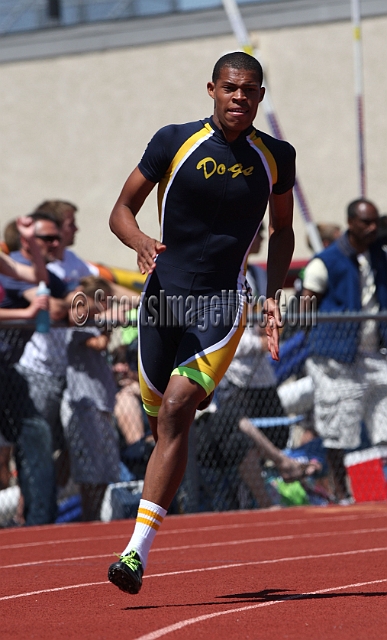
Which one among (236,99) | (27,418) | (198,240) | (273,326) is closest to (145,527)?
(273,326)

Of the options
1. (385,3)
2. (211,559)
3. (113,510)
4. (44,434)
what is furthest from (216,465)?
(385,3)

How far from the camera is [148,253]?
487 centimetres

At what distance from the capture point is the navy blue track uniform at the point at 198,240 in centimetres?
528

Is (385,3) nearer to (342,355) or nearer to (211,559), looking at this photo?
(342,355)

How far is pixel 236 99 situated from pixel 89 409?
4.55 m

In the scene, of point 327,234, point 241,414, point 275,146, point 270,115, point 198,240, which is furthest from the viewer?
point 270,115

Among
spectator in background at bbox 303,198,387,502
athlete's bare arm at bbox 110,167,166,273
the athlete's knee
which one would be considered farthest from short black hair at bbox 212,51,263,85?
spectator in background at bbox 303,198,387,502

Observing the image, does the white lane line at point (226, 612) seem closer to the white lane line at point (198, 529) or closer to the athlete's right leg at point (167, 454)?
the athlete's right leg at point (167, 454)

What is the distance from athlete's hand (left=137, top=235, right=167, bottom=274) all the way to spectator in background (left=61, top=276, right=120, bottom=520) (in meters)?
4.53

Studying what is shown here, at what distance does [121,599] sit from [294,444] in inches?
243

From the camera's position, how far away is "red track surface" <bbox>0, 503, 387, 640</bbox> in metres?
4.38

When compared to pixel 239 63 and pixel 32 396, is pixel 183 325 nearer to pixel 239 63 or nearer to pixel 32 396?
pixel 239 63

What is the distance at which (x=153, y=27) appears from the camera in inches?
865

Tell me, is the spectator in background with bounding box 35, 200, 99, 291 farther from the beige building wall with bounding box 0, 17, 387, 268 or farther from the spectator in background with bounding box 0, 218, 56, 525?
the beige building wall with bounding box 0, 17, 387, 268
